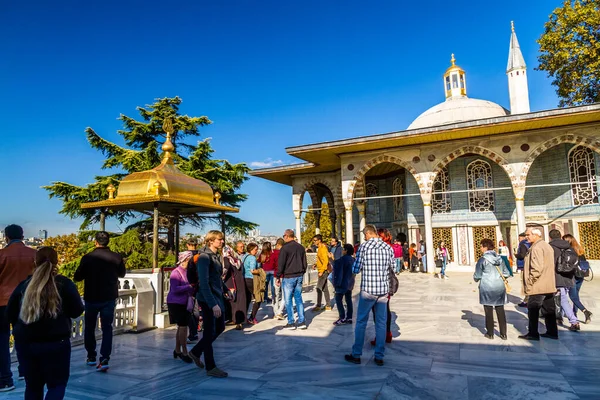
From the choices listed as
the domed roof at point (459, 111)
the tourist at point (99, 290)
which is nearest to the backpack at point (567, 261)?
the tourist at point (99, 290)

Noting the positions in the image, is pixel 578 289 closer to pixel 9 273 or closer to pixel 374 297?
pixel 374 297

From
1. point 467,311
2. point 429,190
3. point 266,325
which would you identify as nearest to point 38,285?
point 266,325

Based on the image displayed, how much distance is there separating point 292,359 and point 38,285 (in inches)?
105

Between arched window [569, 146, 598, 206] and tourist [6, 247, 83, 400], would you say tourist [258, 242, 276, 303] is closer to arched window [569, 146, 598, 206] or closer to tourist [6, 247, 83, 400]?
tourist [6, 247, 83, 400]

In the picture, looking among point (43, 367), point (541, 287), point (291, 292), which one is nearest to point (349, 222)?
point (291, 292)

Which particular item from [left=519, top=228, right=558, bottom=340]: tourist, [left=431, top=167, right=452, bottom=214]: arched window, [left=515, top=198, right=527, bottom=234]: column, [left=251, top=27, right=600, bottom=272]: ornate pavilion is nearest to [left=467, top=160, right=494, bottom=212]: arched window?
[left=251, top=27, right=600, bottom=272]: ornate pavilion

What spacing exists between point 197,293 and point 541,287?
407 cm

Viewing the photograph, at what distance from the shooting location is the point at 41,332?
7.61ft

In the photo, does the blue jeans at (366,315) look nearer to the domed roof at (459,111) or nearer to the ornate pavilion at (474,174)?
the ornate pavilion at (474,174)

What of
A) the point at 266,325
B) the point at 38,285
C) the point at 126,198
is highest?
the point at 126,198

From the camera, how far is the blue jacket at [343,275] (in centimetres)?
570

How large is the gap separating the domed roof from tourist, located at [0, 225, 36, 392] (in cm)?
1813

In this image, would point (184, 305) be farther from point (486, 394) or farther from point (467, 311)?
point (467, 311)

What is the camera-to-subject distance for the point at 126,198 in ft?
20.7
